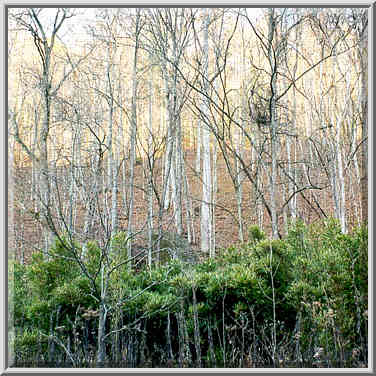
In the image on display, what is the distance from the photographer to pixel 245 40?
2.99 m

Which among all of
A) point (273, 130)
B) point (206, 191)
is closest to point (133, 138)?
point (206, 191)

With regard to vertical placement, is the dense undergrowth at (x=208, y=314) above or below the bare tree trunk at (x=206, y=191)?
below

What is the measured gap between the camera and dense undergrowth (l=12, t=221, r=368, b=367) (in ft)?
6.55

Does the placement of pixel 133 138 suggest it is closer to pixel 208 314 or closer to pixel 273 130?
pixel 273 130

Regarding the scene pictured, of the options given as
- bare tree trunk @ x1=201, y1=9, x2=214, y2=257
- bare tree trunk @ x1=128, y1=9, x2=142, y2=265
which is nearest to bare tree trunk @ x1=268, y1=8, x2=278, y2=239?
bare tree trunk @ x1=201, y1=9, x2=214, y2=257

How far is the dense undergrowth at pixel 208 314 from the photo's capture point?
200 centimetres

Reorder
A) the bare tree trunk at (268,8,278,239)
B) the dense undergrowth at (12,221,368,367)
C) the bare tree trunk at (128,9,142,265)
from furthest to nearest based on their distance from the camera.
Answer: the bare tree trunk at (268,8,278,239) → the bare tree trunk at (128,9,142,265) → the dense undergrowth at (12,221,368,367)

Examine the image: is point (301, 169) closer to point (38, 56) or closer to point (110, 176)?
point (110, 176)

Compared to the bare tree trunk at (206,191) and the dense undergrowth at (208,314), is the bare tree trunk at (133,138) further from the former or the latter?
the bare tree trunk at (206,191)

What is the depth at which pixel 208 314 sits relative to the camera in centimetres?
214

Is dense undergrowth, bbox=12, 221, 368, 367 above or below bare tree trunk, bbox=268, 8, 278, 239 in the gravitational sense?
below

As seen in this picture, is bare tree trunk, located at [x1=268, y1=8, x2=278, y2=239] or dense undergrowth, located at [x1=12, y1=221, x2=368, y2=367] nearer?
dense undergrowth, located at [x1=12, y1=221, x2=368, y2=367]

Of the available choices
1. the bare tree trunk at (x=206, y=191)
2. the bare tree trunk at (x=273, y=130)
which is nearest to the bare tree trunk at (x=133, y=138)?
the bare tree trunk at (x=206, y=191)

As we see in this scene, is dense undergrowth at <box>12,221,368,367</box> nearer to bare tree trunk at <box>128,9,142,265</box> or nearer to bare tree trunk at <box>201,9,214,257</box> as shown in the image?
bare tree trunk at <box>128,9,142,265</box>
